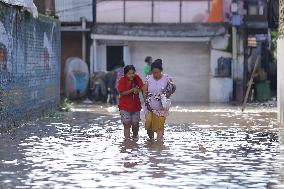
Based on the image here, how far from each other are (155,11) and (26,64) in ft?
53.9

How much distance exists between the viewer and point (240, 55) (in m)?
37.5

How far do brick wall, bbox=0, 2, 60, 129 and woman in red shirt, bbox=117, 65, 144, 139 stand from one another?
2.70m

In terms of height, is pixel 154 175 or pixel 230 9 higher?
pixel 230 9

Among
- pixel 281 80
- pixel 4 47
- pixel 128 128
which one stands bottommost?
pixel 128 128

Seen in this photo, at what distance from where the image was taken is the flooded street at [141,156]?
36.4 ft

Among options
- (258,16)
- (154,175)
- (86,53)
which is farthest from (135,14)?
(154,175)

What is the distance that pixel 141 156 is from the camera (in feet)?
46.6

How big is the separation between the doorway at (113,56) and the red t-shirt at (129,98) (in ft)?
67.0

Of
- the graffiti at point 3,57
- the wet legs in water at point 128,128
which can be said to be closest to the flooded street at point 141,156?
the wet legs in water at point 128,128

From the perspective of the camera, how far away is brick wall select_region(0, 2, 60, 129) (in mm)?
19078

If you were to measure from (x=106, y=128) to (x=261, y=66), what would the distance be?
1899cm

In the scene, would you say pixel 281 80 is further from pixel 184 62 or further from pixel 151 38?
pixel 184 62

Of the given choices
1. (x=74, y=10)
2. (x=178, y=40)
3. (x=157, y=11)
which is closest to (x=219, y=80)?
(x=178, y=40)

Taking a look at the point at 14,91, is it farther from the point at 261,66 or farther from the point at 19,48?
the point at 261,66
